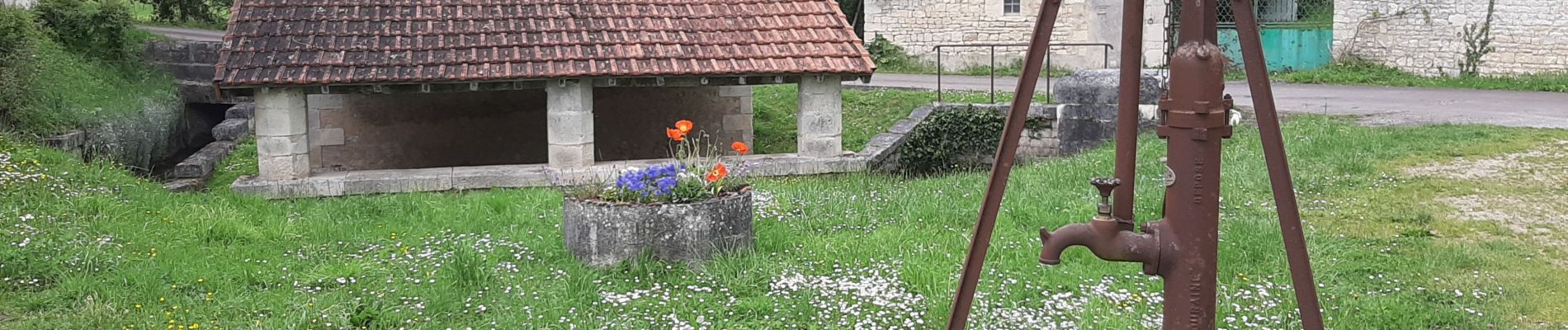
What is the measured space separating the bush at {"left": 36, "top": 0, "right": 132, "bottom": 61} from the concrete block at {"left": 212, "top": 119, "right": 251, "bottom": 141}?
1660 mm

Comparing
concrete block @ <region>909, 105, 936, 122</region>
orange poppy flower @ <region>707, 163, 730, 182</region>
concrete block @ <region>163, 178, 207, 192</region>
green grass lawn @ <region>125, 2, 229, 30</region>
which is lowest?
concrete block @ <region>163, 178, 207, 192</region>

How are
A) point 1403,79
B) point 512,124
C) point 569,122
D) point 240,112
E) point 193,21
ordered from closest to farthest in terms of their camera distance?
point 569,122 → point 512,124 → point 240,112 → point 1403,79 → point 193,21

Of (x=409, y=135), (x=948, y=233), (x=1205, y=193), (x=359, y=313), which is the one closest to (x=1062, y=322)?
(x=948, y=233)

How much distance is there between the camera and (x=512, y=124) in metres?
13.2

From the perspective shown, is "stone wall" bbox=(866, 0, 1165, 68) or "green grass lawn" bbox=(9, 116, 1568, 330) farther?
"stone wall" bbox=(866, 0, 1165, 68)

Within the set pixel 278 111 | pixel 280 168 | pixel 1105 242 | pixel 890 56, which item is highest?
pixel 890 56

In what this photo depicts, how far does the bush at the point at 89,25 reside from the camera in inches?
529

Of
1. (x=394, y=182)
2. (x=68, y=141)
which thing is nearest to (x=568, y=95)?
(x=394, y=182)

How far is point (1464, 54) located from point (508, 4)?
13.3 meters

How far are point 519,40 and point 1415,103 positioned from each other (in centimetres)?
977

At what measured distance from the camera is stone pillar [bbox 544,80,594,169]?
407 inches

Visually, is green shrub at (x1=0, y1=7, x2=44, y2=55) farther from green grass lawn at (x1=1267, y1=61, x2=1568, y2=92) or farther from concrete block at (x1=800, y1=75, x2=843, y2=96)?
green grass lawn at (x1=1267, y1=61, x2=1568, y2=92)

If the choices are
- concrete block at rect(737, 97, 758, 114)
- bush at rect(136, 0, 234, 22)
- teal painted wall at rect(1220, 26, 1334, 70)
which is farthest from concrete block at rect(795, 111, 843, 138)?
bush at rect(136, 0, 234, 22)

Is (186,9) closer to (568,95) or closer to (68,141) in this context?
(68,141)
